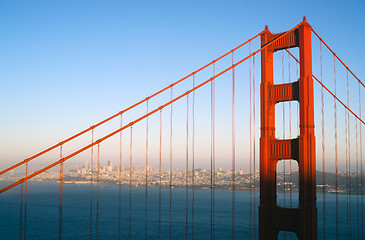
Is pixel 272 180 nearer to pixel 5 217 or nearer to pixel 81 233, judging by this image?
pixel 81 233

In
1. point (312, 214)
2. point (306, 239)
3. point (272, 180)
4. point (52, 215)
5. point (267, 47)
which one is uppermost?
point (267, 47)

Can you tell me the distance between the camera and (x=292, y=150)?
1206 cm

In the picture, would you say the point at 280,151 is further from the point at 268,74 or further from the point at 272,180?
the point at 268,74

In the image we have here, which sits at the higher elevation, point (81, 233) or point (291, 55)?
point (291, 55)

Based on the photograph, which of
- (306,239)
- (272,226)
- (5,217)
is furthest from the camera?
(5,217)

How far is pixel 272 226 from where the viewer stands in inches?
478

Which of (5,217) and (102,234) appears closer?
(102,234)

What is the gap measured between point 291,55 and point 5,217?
75.6 m

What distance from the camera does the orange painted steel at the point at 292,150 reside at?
11.5 meters

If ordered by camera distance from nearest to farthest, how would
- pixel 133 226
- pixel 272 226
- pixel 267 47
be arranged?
pixel 272 226
pixel 267 47
pixel 133 226

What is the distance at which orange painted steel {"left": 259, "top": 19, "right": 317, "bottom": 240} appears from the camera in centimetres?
1148

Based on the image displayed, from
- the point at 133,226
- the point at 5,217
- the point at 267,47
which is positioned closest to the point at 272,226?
the point at 267,47

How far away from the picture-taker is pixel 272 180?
12.3 m

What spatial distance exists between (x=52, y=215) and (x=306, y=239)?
76.9m
